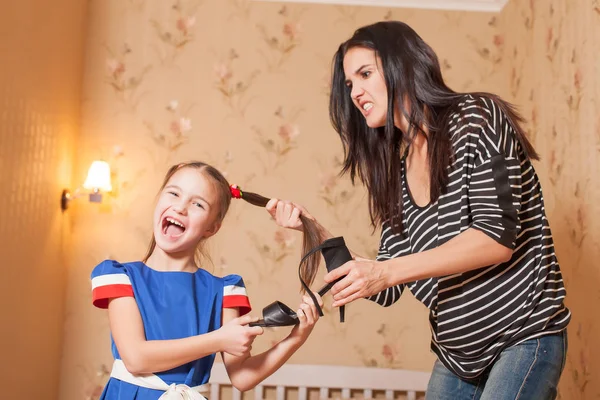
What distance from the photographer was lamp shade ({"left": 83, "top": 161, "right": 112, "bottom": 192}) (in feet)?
9.41

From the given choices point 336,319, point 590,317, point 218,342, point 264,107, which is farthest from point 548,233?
point 264,107

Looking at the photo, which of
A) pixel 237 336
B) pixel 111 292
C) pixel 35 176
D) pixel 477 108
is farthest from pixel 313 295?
pixel 35 176

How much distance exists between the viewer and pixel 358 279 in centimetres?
126

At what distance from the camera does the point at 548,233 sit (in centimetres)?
137

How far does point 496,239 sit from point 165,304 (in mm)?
709

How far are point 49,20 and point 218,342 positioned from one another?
1944mm

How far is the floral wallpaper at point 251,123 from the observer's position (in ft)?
9.68

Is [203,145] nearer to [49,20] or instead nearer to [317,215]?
[317,215]

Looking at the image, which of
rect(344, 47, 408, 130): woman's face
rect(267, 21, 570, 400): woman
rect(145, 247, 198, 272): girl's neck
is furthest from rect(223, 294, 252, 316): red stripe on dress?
rect(344, 47, 408, 130): woman's face

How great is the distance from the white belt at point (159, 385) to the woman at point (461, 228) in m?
0.35

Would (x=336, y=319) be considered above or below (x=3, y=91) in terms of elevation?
below

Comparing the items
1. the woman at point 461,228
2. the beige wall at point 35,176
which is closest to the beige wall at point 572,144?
the woman at point 461,228

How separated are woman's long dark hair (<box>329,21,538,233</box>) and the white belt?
25.8 inches

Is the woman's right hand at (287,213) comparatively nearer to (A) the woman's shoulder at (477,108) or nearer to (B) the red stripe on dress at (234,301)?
(B) the red stripe on dress at (234,301)
